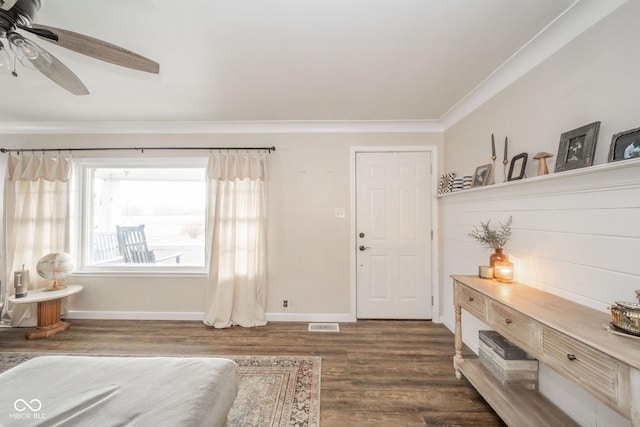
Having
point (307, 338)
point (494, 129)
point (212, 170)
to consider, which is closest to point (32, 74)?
point (212, 170)

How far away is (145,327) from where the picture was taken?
118 inches

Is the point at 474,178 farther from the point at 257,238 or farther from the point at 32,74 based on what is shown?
the point at 32,74

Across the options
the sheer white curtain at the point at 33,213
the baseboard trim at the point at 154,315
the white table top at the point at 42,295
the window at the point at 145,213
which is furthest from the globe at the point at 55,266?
the baseboard trim at the point at 154,315

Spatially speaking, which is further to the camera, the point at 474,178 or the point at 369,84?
the point at 474,178

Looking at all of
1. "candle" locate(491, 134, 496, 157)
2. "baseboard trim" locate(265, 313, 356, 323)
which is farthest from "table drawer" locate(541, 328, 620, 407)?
"baseboard trim" locate(265, 313, 356, 323)

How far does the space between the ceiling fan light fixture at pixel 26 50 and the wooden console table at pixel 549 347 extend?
2.67 metres

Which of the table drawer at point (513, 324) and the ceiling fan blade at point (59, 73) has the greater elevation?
the ceiling fan blade at point (59, 73)

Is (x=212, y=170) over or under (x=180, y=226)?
over

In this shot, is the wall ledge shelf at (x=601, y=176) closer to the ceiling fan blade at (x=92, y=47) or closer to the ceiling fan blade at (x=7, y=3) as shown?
the ceiling fan blade at (x=92, y=47)

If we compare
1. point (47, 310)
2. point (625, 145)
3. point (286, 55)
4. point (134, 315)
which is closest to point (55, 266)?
point (47, 310)

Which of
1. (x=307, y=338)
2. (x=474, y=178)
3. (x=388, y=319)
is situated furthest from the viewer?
(x=388, y=319)

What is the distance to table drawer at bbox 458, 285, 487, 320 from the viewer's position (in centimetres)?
173

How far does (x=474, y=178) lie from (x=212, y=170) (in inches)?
115

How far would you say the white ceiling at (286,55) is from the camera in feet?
4.70
